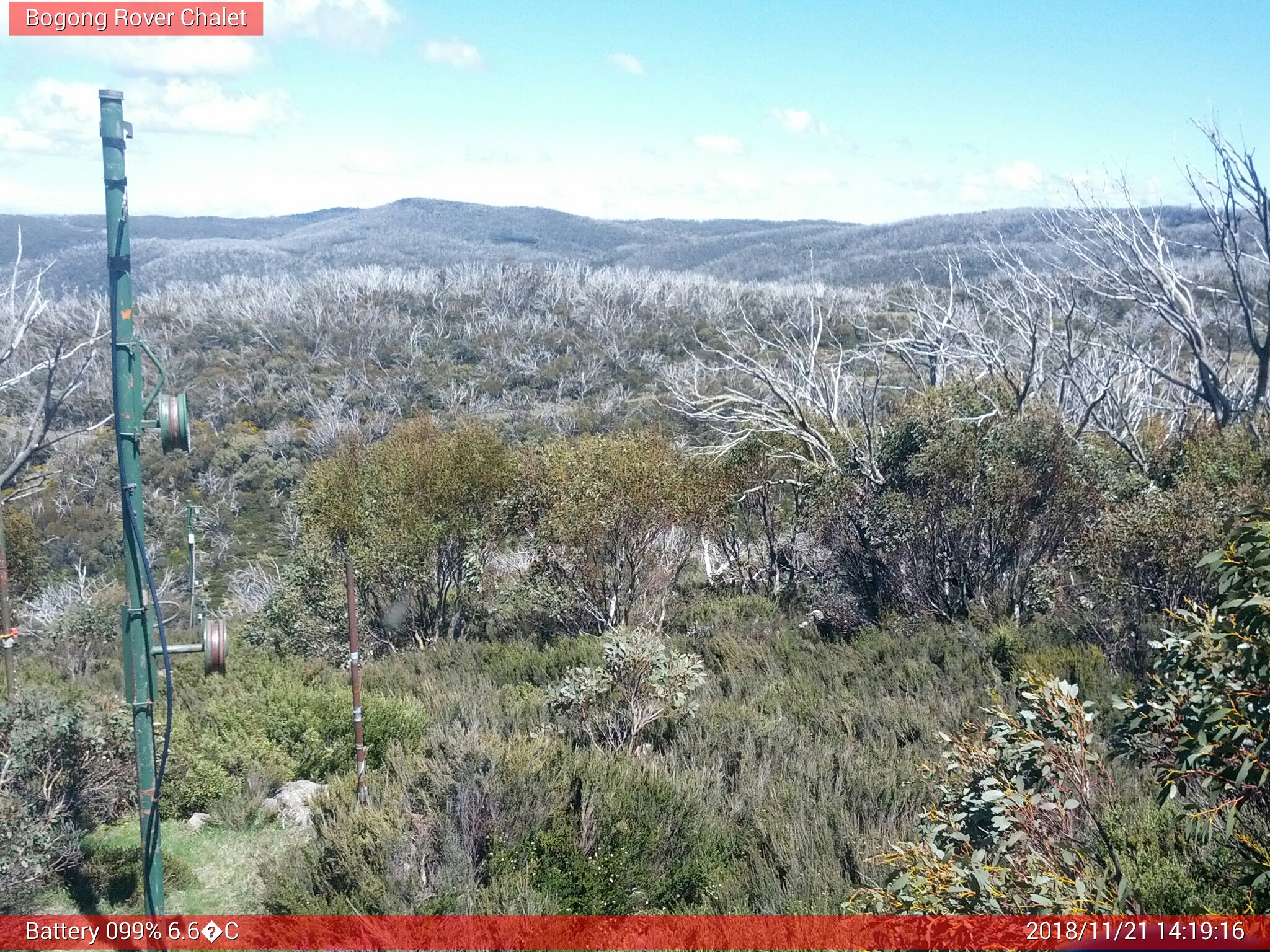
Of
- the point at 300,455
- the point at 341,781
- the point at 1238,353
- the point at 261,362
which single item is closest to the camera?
the point at 341,781

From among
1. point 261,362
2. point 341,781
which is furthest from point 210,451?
point 341,781

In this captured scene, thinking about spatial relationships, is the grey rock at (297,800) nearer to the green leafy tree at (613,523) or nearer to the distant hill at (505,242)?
the green leafy tree at (613,523)

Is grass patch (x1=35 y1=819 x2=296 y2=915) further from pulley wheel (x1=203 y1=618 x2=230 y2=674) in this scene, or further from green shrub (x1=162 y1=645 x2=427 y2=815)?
pulley wheel (x1=203 y1=618 x2=230 y2=674)

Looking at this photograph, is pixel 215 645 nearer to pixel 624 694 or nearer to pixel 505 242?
pixel 624 694

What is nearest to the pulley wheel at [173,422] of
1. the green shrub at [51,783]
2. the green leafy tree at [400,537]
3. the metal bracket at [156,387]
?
the metal bracket at [156,387]

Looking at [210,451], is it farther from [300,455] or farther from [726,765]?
[726,765]

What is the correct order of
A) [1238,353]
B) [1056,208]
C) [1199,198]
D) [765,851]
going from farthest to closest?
[1238,353], [1056,208], [1199,198], [765,851]
